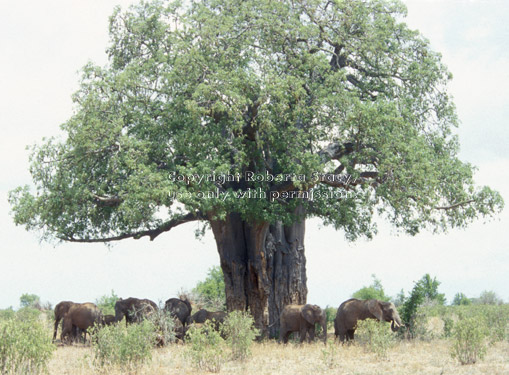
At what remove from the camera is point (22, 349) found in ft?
36.8

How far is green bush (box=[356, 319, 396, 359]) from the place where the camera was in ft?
47.0

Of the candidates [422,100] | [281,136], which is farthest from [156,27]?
[422,100]

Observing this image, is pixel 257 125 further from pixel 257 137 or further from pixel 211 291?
pixel 211 291

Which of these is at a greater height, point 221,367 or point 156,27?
point 156,27

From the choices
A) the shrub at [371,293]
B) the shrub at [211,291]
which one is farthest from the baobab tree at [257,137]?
the shrub at [371,293]

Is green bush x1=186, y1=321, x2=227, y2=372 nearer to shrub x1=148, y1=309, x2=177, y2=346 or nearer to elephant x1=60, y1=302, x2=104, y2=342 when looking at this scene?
shrub x1=148, y1=309, x2=177, y2=346

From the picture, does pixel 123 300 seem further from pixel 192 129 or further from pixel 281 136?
pixel 281 136

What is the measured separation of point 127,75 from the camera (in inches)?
752

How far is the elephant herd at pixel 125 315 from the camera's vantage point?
18797 millimetres

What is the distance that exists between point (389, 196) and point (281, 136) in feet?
11.7

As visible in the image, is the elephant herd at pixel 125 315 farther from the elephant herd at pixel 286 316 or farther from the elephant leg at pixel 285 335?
the elephant leg at pixel 285 335

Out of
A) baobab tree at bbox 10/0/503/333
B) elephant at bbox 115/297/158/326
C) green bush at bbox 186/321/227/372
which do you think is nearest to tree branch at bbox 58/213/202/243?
baobab tree at bbox 10/0/503/333

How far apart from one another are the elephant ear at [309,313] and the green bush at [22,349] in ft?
27.1

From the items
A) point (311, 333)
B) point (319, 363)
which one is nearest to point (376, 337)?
point (319, 363)
